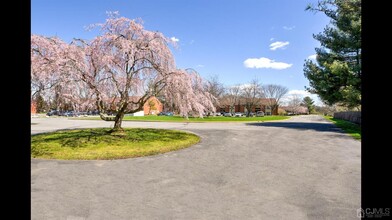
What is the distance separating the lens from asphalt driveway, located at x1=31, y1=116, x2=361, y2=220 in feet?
15.0

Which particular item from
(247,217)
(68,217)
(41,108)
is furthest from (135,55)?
(247,217)

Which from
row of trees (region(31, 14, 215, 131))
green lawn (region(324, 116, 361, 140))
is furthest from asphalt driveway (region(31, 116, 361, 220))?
green lawn (region(324, 116, 361, 140))

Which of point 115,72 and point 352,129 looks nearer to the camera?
point 115,72

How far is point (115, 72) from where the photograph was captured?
12.8 m

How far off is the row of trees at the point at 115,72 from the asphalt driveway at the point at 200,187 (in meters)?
4.17

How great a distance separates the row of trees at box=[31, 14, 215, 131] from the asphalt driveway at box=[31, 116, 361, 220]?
417 centimetres

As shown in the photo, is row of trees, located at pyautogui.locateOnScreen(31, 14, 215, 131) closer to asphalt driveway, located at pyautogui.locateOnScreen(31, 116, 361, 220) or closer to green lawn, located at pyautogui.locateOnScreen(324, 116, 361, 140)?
asphalt driveway, located at pyautogui.locateOnScreen(31, 116, 361, 220)

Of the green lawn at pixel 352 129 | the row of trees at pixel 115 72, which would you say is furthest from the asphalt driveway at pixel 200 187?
the green lawn at pixel 352 129

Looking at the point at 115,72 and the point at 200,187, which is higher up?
the point at 115,72

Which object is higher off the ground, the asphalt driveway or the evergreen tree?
the evergreen tree

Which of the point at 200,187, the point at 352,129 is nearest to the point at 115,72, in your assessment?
the point at 200,187

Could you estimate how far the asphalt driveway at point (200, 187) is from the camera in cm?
457

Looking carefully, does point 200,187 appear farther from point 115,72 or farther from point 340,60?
point 340,60

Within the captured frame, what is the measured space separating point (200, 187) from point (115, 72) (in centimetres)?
935
